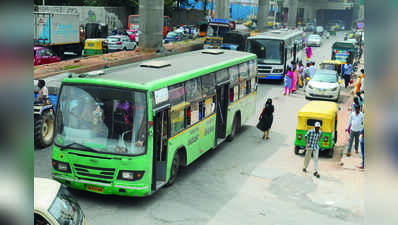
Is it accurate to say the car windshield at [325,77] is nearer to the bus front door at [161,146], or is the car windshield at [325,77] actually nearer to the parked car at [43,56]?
the parked car at [43,56]

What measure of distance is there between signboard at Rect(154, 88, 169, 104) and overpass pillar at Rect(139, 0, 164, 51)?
71.9ft

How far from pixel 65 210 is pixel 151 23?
88.2 ft

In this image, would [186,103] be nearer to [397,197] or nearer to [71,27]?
[397,197]

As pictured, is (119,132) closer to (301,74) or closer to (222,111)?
(222,111)

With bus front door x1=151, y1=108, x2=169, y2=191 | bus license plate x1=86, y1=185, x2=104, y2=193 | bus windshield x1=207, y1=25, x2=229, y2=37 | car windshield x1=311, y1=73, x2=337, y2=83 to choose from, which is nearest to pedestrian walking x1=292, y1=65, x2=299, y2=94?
car windshield x1=311, y1=73, x2=337, y2=83

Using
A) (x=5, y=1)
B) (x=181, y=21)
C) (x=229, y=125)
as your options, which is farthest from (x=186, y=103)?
(x=181, y=21)

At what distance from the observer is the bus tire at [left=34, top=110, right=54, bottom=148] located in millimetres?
14148

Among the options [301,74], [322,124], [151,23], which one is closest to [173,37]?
[151,23]

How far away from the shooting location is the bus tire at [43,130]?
14.1 m

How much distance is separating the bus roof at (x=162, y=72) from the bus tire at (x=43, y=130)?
3.00 m

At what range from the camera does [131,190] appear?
10.3 meters

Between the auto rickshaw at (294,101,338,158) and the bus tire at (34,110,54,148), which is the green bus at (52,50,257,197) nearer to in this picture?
the bus tire at (34,110,54,148)

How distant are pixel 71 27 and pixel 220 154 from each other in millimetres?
26868

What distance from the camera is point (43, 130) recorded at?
1453cm
